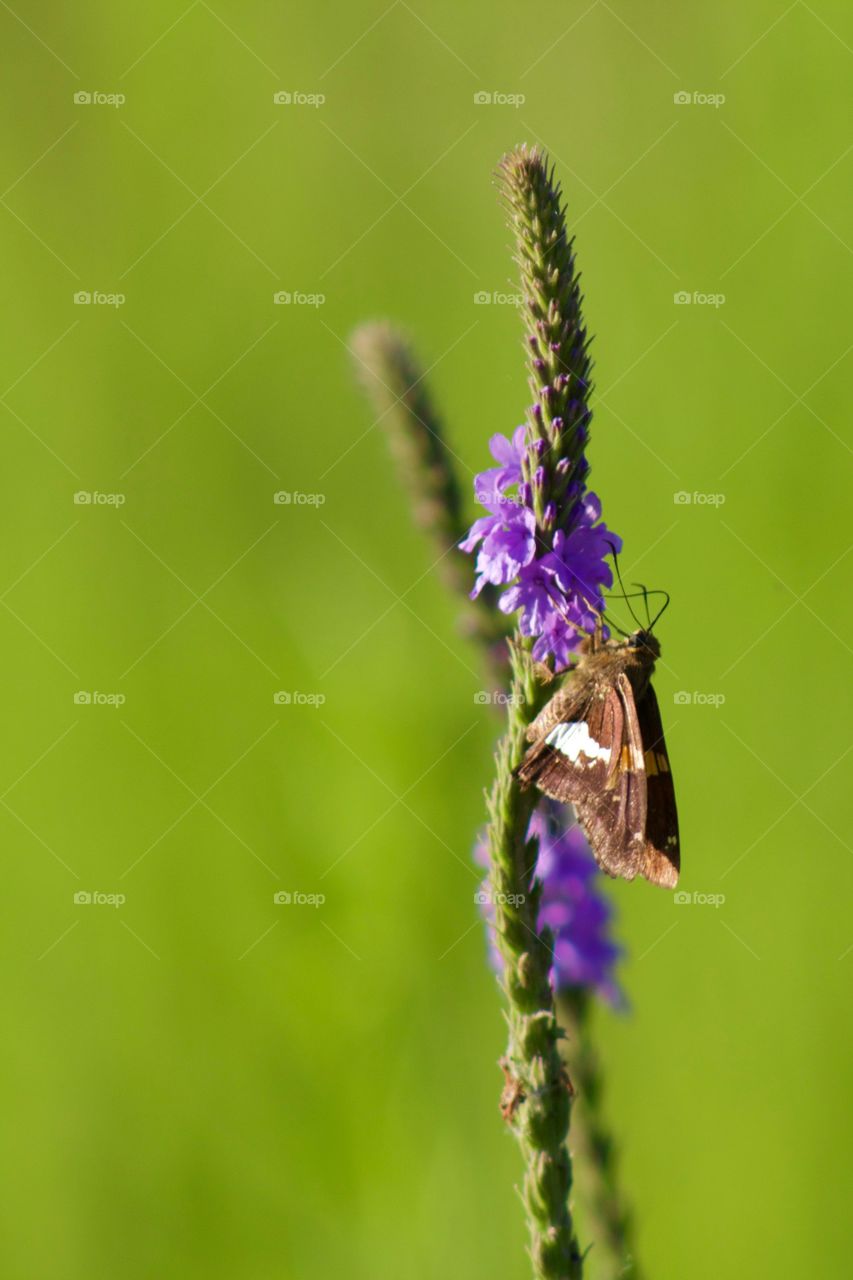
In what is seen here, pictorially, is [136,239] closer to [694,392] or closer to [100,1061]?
[694,392]

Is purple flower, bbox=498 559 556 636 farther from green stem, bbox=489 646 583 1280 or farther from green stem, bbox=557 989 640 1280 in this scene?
green stem, bbox=557 989 640 1280

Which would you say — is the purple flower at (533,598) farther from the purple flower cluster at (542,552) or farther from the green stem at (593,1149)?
the green stem at (593,1149)

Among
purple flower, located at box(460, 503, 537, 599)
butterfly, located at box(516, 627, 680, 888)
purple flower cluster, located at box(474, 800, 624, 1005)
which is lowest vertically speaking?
purple flower cluster, located at box(474, 800, 624, 1005)

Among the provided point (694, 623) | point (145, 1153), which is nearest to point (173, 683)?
point (145, 1153)

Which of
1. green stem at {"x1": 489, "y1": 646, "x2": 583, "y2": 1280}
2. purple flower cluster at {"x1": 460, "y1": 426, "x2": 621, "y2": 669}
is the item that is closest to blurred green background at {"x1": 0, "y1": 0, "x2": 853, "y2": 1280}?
purple flower cluster at {"x1": 460, "y1": 426, "x2": 621, "y2": 669}

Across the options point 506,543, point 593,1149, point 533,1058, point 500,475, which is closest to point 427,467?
point 500,475

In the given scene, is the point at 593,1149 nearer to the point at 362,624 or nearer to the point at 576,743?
the point at 576,743

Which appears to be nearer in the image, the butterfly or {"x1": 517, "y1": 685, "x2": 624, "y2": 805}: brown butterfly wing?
{"x1": 517, "y1": 685, "x2": 624, "y2": 805}: brown butterfly wing
